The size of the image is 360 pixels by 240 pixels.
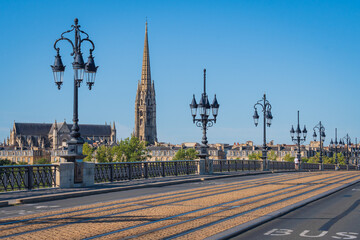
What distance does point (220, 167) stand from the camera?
1451 inches

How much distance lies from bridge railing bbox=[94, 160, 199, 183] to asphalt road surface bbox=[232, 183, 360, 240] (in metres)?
11.2

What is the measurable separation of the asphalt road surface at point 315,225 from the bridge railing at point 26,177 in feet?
32.4

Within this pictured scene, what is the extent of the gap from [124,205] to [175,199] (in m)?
2.37

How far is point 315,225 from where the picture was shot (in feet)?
35.6

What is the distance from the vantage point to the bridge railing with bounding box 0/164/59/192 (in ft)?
58.9

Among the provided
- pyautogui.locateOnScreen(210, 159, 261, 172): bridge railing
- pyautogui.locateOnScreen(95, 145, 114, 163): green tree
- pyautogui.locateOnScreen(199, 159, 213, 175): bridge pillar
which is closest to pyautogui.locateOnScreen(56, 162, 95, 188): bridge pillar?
pyautogui.locateOnScreen(199, 159, 213, 175): bridge pillar

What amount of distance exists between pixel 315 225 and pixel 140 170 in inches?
648

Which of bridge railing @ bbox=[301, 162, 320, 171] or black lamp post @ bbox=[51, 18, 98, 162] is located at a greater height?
black lamp post @ bbox=[51, 18, 98, 162]

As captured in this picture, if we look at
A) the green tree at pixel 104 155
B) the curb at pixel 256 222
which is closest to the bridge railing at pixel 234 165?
the curb at pixel 256 222

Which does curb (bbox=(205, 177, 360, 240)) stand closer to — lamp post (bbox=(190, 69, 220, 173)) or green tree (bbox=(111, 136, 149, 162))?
lamp post (bbox=(190, 69, 220, 173))

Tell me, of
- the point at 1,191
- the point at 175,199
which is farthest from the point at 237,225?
the point at 1,191

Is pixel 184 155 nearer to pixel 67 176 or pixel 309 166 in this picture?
pixel 309 166

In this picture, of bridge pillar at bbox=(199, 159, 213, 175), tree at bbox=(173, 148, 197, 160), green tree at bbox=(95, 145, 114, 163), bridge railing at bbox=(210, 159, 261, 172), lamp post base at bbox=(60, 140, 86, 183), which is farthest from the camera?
tree at bbox=(173, 148, 197, 160)

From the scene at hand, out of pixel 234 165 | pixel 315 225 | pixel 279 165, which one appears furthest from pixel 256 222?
pixel 279 165
